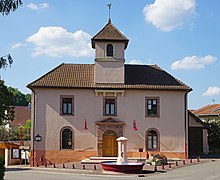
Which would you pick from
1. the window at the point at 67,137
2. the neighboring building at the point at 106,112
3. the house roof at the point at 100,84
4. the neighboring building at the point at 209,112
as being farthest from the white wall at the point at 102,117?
the neighboring building at the point at 209,112

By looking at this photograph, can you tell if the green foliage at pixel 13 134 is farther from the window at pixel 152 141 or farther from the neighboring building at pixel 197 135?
the window at pixel 152 141

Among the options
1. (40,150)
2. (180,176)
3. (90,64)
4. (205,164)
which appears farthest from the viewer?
(90,64)

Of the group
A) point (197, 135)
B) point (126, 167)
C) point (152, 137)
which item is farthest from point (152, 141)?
point (126, 167)

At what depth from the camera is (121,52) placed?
3722 centimetres

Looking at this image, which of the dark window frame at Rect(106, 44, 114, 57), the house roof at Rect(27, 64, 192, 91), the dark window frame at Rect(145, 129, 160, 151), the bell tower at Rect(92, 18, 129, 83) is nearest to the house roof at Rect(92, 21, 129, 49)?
the bell tower at Rect(92, 18, 129, 83)

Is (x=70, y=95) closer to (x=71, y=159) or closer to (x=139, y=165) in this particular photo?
(x=71, y=159)

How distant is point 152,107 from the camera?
36.6 metres

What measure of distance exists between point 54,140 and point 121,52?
9920 mm

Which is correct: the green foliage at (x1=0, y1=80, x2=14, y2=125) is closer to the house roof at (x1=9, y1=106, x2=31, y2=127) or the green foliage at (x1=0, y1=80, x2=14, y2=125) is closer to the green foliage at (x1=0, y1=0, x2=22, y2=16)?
the green foliage at (x1=0, y1=0, x2=22, y2=16)

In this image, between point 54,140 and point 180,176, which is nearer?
point 180,176

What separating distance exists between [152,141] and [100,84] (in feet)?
22.6

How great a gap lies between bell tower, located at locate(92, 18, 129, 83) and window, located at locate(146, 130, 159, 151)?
5.35m

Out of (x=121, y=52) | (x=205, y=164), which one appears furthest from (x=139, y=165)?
(x=121, y=52)

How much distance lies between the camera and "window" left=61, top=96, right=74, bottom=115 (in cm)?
3591
